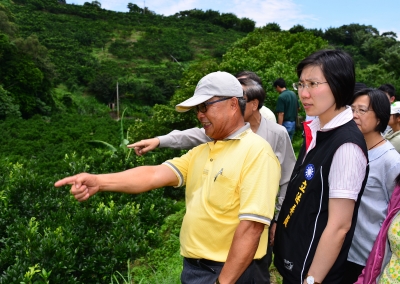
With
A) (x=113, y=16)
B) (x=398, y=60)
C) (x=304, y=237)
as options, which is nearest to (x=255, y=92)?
(x=304, y=237)

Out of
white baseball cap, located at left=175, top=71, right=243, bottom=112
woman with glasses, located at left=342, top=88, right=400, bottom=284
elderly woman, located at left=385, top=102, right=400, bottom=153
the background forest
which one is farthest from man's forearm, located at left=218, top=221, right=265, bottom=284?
elderly woman, located at left=385, top=102, right=400, bottom=153

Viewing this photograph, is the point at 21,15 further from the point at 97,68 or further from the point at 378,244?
the point at 378,244

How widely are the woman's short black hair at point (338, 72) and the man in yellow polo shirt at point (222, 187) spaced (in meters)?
0.38

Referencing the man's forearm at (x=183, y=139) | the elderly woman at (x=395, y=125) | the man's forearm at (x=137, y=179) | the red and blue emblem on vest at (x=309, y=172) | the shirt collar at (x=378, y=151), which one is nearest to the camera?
the red and blue emblem on vest at (x=309, y=172)

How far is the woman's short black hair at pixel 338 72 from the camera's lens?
1750 mm

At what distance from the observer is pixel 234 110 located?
191 centimetres

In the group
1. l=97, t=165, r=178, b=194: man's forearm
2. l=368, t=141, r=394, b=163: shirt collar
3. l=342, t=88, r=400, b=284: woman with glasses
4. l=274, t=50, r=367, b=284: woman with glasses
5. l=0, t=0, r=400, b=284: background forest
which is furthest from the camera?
l=0, t=0, r=400, b=284: background forest

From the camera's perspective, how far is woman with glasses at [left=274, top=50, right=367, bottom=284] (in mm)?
1621

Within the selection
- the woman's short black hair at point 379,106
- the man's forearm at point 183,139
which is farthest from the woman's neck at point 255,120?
the woman's short black hair at point 379,106

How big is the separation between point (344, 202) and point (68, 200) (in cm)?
498

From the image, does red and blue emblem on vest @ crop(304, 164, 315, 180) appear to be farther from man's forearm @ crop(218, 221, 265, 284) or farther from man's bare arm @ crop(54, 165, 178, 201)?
man's bare arm @ crop(54, 165, 178, 201)

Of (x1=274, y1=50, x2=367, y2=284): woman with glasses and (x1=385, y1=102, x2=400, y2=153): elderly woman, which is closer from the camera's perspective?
(x1=274, y1=50, x2=367, y2=284): woman with glasses

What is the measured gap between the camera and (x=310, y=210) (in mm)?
1718

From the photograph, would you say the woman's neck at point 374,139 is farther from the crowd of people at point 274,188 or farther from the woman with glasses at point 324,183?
the woman with glasses at point 324,183
